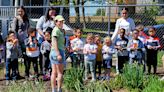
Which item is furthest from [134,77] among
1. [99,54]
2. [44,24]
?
[44,24]

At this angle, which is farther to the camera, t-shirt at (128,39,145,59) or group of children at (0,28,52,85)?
t-shirt at (128,39,145,59)

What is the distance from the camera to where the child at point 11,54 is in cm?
1054

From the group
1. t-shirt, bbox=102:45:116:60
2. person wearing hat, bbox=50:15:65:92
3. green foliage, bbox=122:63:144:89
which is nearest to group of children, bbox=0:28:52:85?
t-shirt, bbox=102:45:116:60

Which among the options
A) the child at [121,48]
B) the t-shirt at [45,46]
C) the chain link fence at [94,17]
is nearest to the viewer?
the t-shirt at [45,46]

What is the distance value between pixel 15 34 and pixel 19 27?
7.4 inches

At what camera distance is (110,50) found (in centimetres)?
1073

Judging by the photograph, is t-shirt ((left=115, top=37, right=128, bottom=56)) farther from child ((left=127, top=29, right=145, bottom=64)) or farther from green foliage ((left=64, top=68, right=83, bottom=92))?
green foliage ((left=64, top=68, right=83, bottom=92))

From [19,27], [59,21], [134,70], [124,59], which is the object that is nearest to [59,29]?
[59,21]

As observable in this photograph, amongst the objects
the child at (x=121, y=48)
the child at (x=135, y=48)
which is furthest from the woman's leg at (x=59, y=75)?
the child at (x=135, y=48)

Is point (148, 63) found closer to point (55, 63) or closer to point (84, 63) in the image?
point (84, 63)

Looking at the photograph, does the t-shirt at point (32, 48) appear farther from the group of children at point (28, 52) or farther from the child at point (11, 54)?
the child at point (11, 54)

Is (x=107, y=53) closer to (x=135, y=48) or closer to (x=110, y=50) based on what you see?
(x=110, y=50)

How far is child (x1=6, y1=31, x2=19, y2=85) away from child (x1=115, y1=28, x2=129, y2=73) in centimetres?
238

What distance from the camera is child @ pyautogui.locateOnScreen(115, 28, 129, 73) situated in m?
10.9
